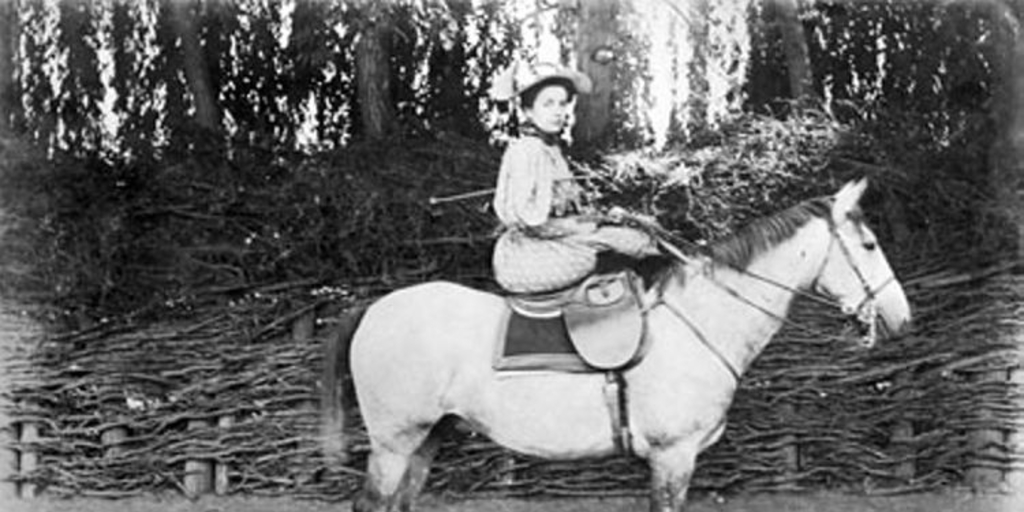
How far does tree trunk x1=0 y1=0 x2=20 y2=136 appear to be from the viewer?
6402mm

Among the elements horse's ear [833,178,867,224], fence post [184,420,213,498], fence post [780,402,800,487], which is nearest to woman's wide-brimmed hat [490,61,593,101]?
horse's ear [833,178,867,224]

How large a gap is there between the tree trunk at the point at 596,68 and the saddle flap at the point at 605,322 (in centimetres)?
107

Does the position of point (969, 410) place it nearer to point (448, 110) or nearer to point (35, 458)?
point (448, 110)

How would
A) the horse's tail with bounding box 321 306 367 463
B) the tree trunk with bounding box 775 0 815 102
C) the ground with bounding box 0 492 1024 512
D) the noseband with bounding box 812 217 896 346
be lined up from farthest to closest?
the tree trunk with bounding box 775 0 815 102 < the ground with bounding box 0 492 1024 512 < the horse's tail with bounding box 321 306 367 463 < the noseband with bounding box 812 217 896 346

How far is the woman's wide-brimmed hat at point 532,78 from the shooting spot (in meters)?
5.67

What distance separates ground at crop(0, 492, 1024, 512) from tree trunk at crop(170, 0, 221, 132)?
174 centimetres

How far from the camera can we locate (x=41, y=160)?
20.9ft

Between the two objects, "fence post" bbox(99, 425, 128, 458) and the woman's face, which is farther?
"fence post" bbox(99, 425, 128, 458)

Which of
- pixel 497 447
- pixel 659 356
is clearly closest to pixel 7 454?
pixel 497 447

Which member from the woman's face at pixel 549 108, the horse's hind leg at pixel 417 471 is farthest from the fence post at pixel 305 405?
the woman's face at pixel 549 108

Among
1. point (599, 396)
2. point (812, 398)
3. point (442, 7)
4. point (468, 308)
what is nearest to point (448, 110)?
point (442, 7)

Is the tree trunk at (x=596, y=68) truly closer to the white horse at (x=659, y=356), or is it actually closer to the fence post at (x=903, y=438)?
the white horse at (x=659, y=356)

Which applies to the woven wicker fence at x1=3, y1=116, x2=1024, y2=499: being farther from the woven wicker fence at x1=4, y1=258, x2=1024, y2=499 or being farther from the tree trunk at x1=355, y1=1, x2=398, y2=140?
the tree trunk at x1=355, y1=1, x2=398, y2=140

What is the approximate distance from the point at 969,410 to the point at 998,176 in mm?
1091
